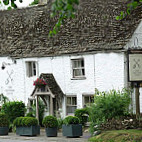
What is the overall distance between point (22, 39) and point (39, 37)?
1.30 metres

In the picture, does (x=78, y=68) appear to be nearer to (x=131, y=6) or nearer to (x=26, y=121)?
(x=26, y=121)

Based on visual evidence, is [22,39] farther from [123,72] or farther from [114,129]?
[114,129]

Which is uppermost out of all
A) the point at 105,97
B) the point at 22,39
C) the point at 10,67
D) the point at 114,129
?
the point at 22,39

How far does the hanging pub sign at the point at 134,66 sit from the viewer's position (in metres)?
19.4

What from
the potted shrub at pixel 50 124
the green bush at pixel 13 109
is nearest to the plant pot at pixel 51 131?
the potted shrub at pixel 50 124

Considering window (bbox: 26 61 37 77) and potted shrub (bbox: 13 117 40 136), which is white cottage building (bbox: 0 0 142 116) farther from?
potted shrub (bbox: 13 117 40 136)

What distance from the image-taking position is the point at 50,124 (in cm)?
1998

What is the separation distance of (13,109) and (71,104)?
3353 mm

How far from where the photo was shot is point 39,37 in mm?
26609

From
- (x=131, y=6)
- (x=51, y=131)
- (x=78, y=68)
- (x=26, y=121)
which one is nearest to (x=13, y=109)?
(x=78, y=68)

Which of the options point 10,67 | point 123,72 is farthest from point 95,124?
point 10,67

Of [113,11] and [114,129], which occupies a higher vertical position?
[113,11]

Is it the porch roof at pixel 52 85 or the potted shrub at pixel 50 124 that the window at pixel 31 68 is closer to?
the porch roof at pixel 52 85

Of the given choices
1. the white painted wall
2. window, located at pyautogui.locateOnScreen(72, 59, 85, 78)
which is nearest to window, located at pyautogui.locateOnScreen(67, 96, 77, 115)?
the white painted wall
